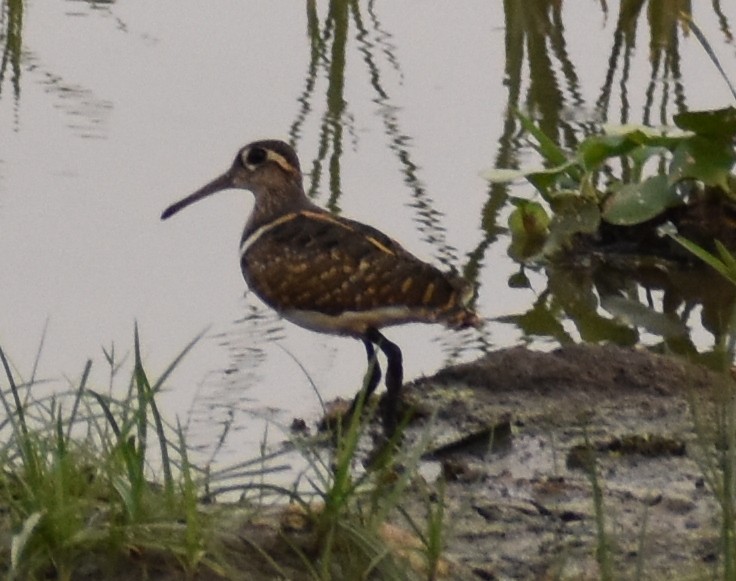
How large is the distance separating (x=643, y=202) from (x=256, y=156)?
1334 millimetres

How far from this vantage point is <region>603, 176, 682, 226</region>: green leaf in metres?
5.51

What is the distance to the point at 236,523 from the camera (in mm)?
2795

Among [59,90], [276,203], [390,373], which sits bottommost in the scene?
[59,90]

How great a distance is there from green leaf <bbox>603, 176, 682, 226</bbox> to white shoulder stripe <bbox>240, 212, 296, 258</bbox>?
1305mm

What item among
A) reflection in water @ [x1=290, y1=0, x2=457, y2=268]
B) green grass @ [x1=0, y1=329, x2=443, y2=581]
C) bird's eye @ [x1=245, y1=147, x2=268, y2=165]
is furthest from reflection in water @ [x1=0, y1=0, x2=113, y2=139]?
green grass @ [x1=0, y1=329, x2=443, y2=581]

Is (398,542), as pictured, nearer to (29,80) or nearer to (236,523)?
(236,523)

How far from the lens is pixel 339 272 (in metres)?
4.28

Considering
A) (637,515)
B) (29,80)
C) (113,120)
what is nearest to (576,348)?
(637,515)

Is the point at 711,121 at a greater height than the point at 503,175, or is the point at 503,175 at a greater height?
the point at 711,121

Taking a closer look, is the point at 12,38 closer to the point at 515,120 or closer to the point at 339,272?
the point at 515,120

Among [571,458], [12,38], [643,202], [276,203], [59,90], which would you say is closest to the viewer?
[571,458]

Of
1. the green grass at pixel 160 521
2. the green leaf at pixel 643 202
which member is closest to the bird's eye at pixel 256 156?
the green leaf at pixel 643 202

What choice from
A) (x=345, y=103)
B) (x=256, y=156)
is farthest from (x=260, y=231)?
(x=345, y=103)

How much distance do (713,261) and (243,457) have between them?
1.56 metres
